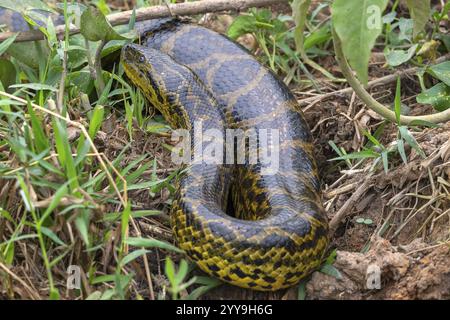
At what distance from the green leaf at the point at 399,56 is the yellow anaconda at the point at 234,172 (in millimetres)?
853

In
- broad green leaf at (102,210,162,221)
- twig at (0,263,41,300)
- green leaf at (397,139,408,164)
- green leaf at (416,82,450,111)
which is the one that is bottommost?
twig at (0,263,41,300)

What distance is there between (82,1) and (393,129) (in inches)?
119

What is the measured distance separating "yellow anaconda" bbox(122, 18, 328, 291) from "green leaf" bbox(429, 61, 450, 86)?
1.07m

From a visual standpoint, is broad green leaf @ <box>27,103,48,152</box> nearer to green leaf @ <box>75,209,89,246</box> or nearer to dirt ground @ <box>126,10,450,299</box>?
green leaf @ <box>75,209,89,246</box>

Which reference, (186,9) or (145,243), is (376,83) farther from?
(145,243)

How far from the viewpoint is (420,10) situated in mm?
4375

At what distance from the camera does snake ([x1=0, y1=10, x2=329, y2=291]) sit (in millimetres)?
4113

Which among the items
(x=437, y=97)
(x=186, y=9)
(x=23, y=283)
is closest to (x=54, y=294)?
(x=23, y=283)

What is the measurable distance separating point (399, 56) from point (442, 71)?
0.37 metres

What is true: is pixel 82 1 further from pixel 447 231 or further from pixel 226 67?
pixel 447 231

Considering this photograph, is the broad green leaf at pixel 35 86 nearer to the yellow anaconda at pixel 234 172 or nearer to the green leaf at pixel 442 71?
the yellow anaconda at pixel 234 172

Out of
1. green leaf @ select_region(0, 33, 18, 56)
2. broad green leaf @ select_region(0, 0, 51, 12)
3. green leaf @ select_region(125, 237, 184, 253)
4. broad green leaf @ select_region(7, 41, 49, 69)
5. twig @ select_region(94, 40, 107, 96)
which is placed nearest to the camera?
green leaf @ select_region(125, 237, 184, 253)

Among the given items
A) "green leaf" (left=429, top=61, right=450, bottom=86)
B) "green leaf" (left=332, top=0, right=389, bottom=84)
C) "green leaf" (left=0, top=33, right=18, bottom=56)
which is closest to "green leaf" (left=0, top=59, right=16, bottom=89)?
"green leaf" (left=0, top=33, right=18, bottom=56)

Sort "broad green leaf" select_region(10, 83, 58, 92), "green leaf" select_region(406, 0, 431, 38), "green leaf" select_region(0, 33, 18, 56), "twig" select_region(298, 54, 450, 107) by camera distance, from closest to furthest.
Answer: "green leaf" select_region(406, 0, 431, 38) → "broad green leaf" select_region(10, 83, 58, 92) → "green leaf" select_region(0, 33, 18, 56) → "twig" select_region(298, 54, 450, 107)
